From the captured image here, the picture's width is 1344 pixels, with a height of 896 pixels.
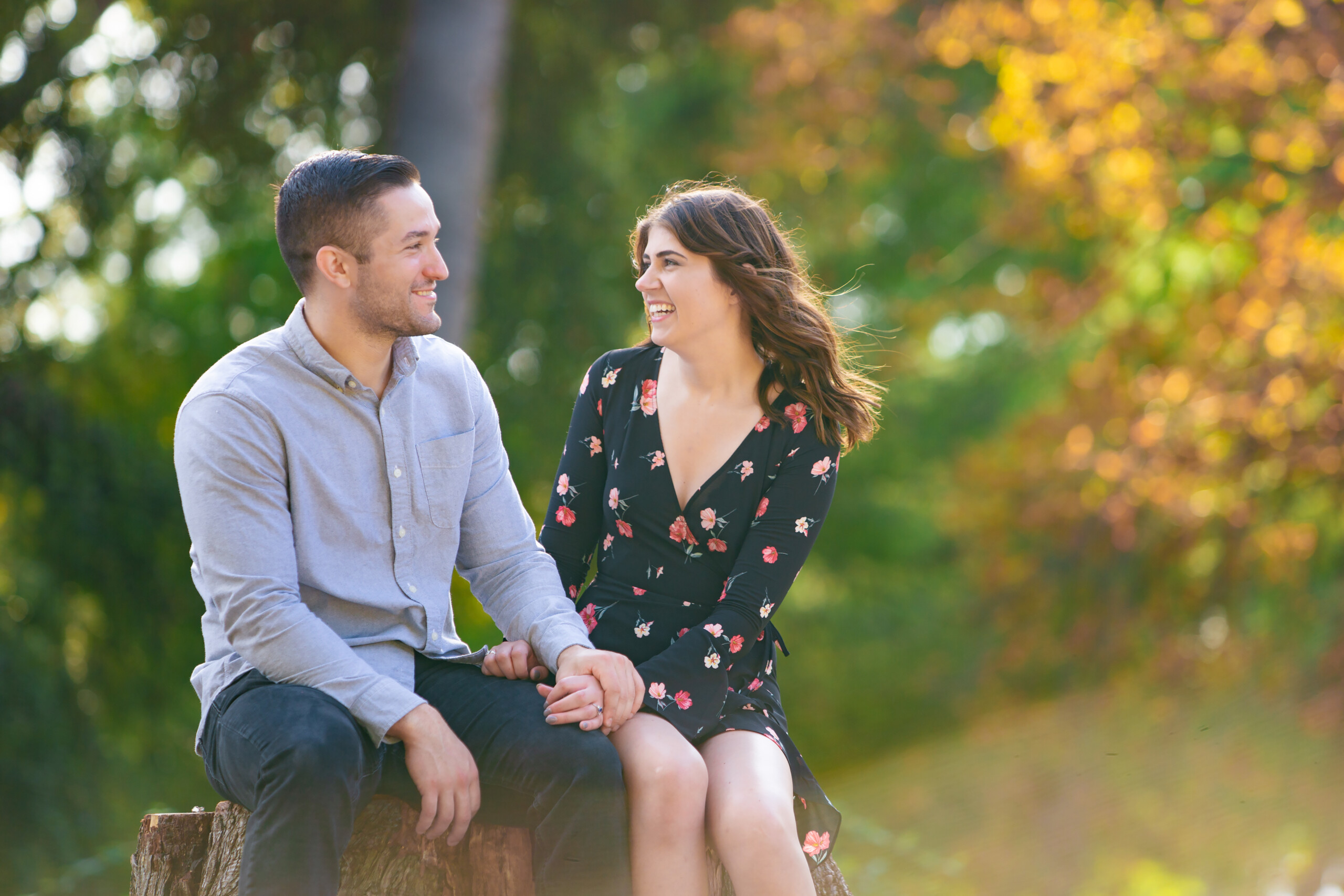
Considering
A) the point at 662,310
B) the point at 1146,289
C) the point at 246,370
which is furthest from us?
the point at 1146,289

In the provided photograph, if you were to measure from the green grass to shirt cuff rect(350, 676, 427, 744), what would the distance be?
187 inches

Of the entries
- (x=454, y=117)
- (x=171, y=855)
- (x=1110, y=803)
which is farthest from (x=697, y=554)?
(x=1110, y=803)

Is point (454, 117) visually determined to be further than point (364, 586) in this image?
Yes

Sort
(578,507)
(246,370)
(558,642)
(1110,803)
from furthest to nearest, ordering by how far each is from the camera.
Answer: (1110,803)
(578,507)
(558,642)
(246,370)

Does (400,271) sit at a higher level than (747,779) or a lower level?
higher

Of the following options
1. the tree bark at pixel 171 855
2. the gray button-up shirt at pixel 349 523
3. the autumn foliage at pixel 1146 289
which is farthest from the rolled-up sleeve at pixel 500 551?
the autumn foliage at pixel 1146 289

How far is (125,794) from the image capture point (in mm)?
6668

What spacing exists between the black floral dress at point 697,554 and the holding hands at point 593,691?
66 millimetres

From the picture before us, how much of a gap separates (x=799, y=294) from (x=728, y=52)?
20.5 ft

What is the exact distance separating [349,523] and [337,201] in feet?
1.73

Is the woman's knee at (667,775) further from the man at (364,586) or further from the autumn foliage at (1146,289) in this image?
the autumn foliage at (1146,289)

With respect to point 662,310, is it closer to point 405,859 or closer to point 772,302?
point 772,302

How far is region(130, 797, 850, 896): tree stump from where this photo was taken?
2053 millimetres

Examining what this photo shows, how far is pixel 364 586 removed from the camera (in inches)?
80.9
